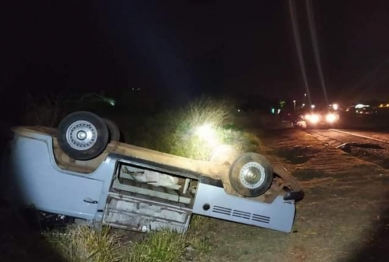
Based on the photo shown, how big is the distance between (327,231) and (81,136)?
3473 mm

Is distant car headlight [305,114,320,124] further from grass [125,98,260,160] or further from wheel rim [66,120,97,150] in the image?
wheel rim [66,120,97,150]

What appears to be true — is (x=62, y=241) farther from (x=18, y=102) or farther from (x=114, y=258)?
(x=18, y=102)

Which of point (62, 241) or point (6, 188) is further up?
point (6, 188)

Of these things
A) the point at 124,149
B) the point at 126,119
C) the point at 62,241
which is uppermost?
the point at 126,119

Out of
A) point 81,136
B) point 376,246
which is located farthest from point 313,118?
point 81,136

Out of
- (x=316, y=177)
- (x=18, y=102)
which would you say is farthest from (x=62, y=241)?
(x=18, y=102)

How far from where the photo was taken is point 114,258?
16.9 ft

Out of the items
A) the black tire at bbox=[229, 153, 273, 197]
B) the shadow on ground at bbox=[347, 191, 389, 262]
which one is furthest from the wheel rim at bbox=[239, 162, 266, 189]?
the shadow on ground at bbox=[347, 191, 389, 262]

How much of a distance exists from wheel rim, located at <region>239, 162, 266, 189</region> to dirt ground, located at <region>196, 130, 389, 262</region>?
2.55 feet

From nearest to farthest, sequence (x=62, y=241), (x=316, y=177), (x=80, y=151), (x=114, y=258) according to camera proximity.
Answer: (x=114, y=258) < (x=62, y=241) < (x=80, y=151) < (x=316, y=177)

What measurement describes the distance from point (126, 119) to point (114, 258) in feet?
53.5

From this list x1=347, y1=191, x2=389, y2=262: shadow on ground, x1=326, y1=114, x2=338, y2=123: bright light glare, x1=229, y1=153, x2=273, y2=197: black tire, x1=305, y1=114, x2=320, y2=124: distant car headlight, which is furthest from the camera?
x1=326, y1=114, x2=338, y2=123: bright light glare

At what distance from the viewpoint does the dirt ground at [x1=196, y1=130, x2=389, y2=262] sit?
19.2 feet

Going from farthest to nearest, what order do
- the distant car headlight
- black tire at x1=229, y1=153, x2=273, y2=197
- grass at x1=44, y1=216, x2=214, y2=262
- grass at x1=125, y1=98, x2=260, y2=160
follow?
1. the distant car headlight
2. grass at x1=125, y1=98, x2=260, y2=160
3. black tire at x1=229, y1=153, x2=273, y2=197
4. grass at x1=44, y1=216, x2=214, y2=262
